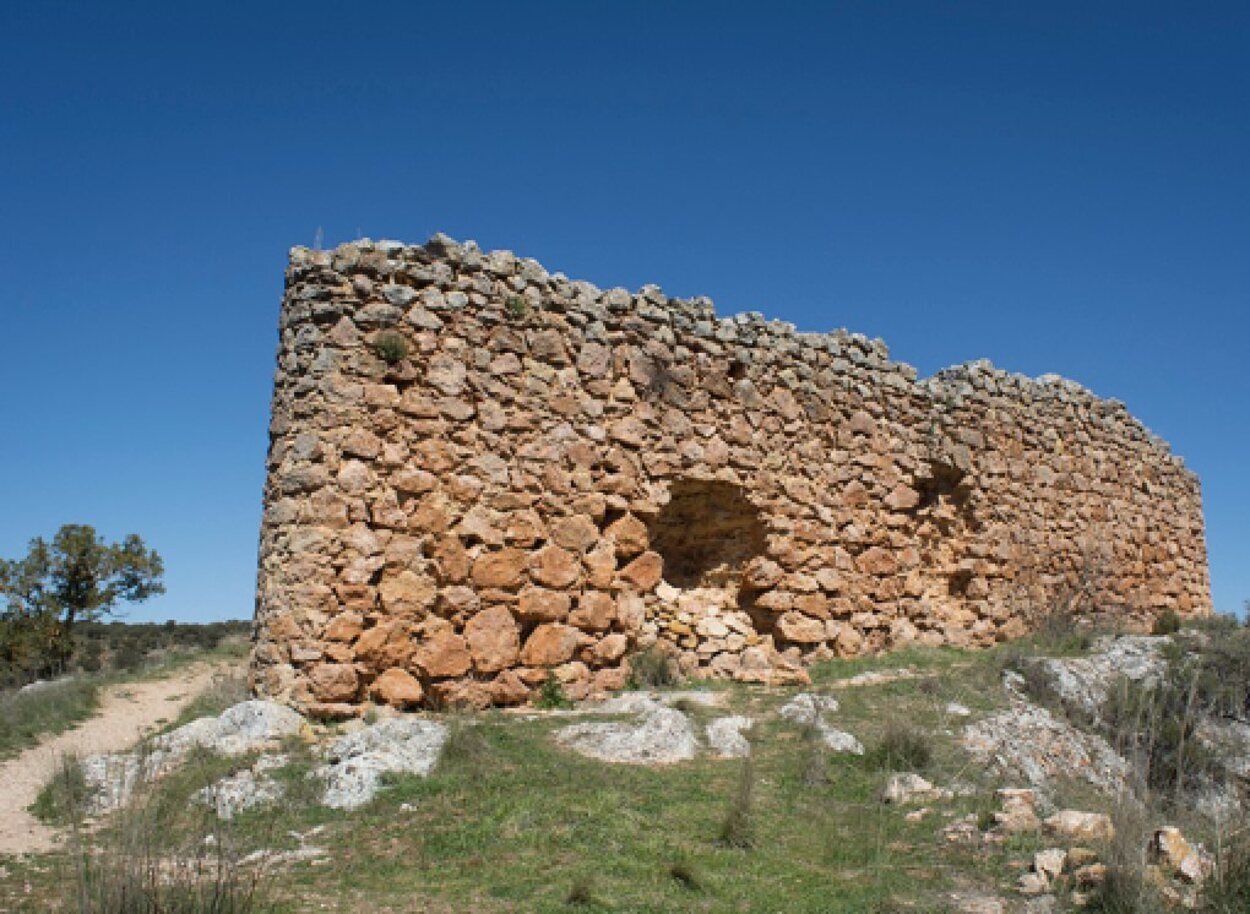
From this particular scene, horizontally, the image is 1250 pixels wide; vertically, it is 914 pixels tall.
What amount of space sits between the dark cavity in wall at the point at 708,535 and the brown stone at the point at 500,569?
1.86m

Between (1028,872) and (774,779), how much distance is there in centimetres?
199

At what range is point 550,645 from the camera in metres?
8.95

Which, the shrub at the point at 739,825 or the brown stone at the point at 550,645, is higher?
the brown stone at the point at 550,645

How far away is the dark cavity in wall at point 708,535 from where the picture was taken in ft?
34.0

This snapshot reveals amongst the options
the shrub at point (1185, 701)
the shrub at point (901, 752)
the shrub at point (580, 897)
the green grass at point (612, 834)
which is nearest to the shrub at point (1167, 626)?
the shrub at point (1185, 701)

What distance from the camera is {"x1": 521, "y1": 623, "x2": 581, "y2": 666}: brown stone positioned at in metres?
8.87

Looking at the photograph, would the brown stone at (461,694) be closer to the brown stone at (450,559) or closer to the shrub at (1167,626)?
the brown stone at (450,559)

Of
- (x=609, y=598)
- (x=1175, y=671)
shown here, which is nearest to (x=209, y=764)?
(x=609, y=598)

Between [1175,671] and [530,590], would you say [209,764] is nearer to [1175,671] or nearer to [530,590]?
[530,590]

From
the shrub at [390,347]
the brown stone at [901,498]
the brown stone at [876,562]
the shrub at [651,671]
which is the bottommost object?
the shrub at [651,671]

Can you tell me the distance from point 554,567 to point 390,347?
239 centimetres

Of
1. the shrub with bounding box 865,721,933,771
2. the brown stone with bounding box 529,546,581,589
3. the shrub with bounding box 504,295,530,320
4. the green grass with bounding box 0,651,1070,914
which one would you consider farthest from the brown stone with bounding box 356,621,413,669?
the shrub with bounding box 865,721,933,771

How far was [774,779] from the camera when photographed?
675 cm

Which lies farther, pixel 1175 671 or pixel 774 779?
pixel 1175 671
